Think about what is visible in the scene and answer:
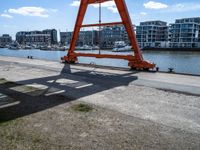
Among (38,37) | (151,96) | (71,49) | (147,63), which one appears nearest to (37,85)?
(151,96)

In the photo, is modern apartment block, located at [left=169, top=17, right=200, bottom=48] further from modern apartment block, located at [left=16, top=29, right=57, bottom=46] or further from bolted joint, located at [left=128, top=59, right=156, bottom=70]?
modern apartment block, located at [left=16, top=29, right=57, bottom=46]

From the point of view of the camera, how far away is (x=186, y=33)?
273 feet

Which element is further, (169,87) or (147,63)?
(147,63)

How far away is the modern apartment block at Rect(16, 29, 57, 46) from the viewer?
5354 inches

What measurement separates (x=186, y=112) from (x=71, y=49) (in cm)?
1293

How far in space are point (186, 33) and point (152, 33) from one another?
16044mm

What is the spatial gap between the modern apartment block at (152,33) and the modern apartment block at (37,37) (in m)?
64.7

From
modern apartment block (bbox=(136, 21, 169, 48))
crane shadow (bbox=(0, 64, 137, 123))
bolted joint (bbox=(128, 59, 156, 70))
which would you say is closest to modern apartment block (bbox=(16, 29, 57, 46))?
modern apartment block (bbox=(136, 21, 169, 48))

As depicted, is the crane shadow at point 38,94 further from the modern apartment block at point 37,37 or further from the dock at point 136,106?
the modern apartment block at point 37,37

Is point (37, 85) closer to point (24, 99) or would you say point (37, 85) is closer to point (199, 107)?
point (24, 99)

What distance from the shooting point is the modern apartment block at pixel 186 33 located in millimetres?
81938

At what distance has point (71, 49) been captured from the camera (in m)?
16.9

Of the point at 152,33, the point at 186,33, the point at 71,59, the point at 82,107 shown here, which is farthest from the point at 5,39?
the point at 82,107

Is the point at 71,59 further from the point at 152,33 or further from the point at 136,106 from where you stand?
the point at 152,33
